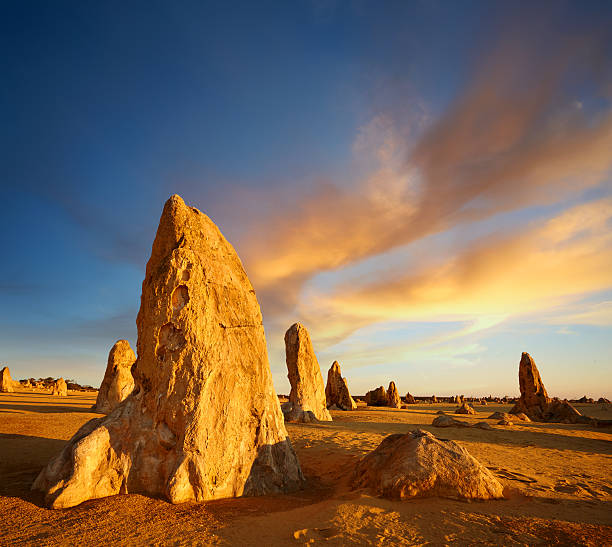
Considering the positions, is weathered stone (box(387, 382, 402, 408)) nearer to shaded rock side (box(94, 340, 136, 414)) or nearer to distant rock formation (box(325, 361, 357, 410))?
distant rock formation (box(325, 361, 357, 410))

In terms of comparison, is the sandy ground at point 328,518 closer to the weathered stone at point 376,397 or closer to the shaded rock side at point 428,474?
the shaded rock side at point 428,474

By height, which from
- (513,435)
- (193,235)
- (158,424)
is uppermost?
(193,235)

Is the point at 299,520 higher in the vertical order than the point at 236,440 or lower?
lower

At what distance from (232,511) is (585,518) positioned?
16.2ft

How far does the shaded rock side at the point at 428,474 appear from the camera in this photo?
18.4 feet

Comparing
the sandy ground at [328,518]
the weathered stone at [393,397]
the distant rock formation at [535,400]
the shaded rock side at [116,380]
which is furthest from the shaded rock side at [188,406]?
the weathered stone at [393,397]

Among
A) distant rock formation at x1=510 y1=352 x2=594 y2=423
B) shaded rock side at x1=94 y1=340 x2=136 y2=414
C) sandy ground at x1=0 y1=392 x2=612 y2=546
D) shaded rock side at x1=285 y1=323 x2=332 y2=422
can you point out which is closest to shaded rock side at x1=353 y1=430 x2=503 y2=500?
sandy ground at x1=0 y1=392 x2=612 y2=546

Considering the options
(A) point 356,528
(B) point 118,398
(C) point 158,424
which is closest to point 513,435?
(A) point 356,528

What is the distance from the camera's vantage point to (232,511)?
5258 millimetres

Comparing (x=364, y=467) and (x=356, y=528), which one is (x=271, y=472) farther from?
(x=356, y=528)

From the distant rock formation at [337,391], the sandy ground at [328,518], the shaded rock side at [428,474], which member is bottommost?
the sandy ground at [328,518]

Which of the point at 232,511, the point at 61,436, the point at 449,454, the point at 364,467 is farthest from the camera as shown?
the point at 61,436

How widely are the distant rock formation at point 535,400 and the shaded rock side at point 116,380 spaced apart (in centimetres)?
2502

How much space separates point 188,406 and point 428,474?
4.13 meters
